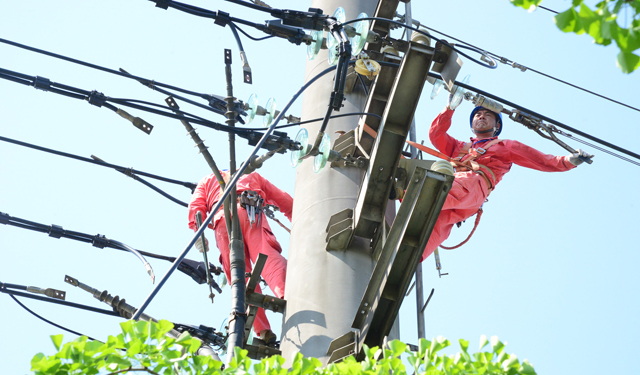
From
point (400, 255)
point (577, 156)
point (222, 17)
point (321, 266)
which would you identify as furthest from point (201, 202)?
point (577, 156)

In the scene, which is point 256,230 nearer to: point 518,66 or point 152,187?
point 152,187

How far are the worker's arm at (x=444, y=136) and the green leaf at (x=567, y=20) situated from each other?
4.36 metres

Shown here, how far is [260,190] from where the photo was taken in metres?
7.16

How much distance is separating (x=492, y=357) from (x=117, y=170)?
5.61 m

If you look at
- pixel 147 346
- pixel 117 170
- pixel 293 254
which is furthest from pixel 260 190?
pixel 147 346

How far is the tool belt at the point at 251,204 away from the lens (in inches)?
269

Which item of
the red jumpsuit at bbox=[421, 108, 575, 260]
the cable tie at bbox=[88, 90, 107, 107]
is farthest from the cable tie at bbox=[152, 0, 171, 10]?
the red jumpsuit at bbox=[421, 108, 575, 260]

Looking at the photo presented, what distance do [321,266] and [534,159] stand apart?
8.73ft

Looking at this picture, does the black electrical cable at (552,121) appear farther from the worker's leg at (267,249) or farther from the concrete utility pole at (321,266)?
the worker's leg at (267,249)

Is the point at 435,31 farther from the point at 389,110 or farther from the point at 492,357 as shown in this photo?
the point at 492,357

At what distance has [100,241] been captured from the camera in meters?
7.27

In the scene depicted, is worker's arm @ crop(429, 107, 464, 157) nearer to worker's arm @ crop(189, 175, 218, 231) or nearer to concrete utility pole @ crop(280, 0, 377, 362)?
concrete utility pole @ crop(280, 0, 377, 362)

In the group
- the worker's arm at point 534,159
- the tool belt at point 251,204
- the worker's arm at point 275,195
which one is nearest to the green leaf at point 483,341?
the worker's arm at point 534,159

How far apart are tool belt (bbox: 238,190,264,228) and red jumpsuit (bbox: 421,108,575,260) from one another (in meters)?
1.77
